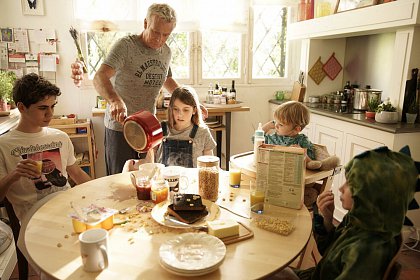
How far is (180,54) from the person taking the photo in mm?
3494

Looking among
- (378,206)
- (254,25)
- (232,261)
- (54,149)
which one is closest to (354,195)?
(378,206)

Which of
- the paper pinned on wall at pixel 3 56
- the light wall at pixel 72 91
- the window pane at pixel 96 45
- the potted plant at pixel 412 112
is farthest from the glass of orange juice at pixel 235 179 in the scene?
the paper pinned on wall at pixel 3 56

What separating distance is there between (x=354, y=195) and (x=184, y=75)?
9.41 feet

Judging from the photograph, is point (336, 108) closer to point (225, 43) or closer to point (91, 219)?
point (225, 43)

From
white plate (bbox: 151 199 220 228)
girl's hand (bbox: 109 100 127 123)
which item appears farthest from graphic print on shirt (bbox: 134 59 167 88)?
white plate (bbox: 151 199 220 228)

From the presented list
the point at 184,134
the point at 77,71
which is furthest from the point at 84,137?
the point at 184,134

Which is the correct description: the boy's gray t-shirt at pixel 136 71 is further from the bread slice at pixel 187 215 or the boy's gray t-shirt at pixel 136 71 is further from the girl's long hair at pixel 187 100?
the bread slice at pixel 187 215

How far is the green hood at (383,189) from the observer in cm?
84

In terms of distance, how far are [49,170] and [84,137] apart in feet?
5.64

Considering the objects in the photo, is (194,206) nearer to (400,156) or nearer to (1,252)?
(400,156)

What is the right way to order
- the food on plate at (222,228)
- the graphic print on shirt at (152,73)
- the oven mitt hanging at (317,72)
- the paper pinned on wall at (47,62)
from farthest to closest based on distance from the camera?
the oven mitt hanging at (317,72)
the paper pinned on wall at (47,62)
the graphic print on shirt at (152,73)
the food on plate at (222,228)

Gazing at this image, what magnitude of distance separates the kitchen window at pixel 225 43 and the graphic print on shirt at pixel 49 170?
6.20 ft

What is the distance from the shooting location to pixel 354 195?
0.87 metres

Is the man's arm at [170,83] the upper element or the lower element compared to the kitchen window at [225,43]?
lower
